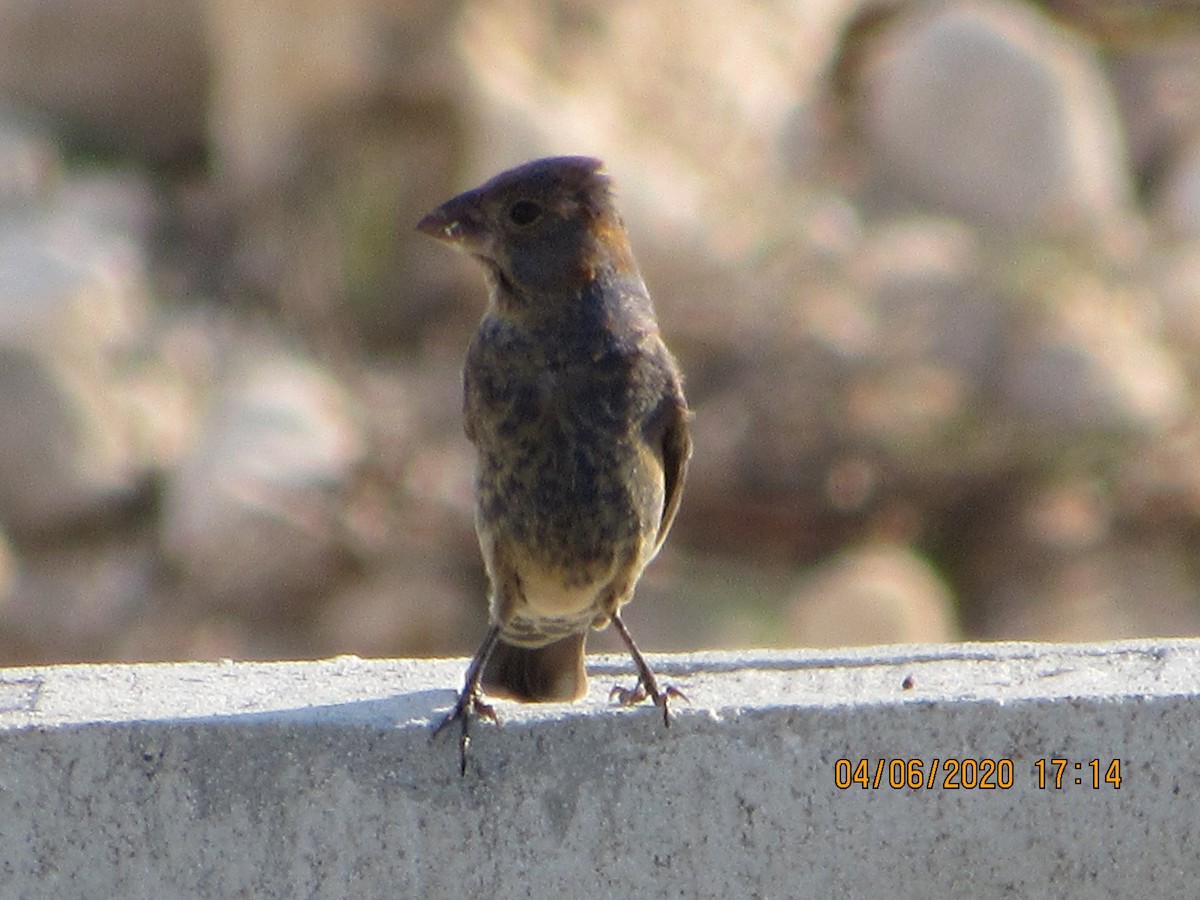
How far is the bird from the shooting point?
144 inches

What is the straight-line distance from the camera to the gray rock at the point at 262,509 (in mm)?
8742

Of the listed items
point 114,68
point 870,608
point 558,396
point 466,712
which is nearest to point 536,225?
point 558,396

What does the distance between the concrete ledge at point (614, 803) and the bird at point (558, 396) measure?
0.50m

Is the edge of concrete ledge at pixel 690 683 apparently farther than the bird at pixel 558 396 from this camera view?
No

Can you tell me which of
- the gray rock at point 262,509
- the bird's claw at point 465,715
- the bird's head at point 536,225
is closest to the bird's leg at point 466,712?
the bird's claw at point 465,715

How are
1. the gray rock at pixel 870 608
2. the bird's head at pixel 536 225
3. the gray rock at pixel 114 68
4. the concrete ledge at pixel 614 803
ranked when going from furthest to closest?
the gray rock at pixel 114 68
the gray rock at pixel 870 608
the bird's head at pixel 536 225
the concrete ledge at pixel 614 803

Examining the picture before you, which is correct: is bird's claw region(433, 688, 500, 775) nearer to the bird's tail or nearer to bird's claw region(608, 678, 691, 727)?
bird's claw region(608, 678, 691, 727)

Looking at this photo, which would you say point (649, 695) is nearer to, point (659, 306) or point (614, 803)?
point (614, 803)

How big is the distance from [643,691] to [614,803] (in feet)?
1.17

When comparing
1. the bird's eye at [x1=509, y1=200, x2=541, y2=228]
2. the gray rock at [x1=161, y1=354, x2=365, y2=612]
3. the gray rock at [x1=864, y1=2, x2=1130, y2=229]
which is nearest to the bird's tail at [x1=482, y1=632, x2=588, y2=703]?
the bird's eye at [x1=509, y1=200, x2=541, y2=228]

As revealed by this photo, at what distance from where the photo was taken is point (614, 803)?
10.2 ft

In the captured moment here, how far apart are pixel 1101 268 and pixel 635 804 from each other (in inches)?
284

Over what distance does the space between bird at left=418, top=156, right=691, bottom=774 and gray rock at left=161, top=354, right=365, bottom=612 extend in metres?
5.08
